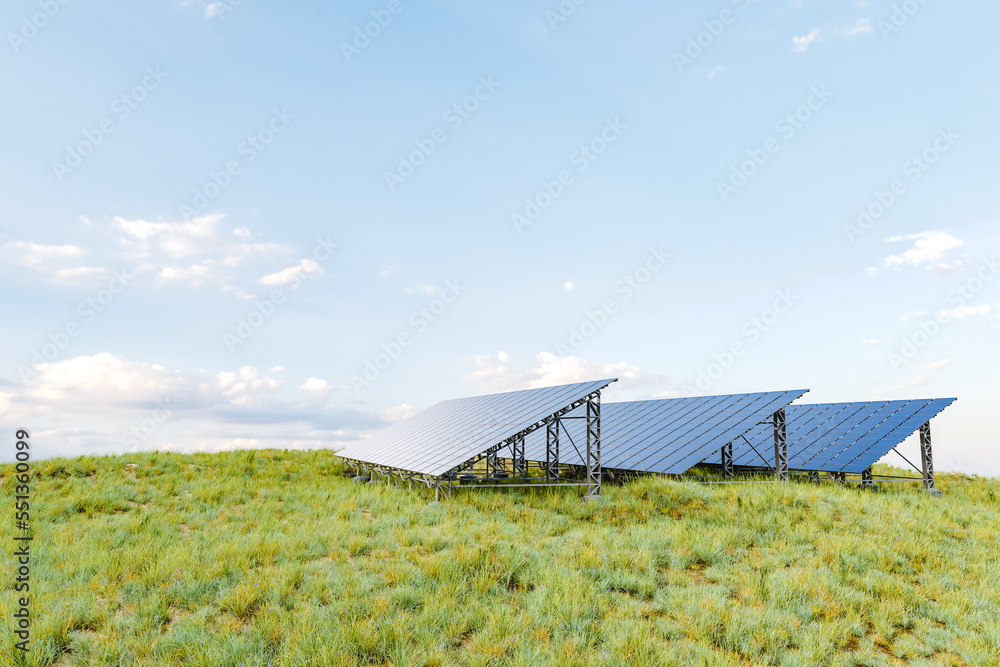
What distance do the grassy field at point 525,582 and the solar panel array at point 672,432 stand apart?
3.58 metres

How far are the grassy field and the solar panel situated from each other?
1839 mm

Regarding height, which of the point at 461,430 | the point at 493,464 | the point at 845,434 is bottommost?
the point at 493,464

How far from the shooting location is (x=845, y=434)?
86.2 feet

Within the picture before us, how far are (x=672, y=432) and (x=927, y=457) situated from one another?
1045 cm

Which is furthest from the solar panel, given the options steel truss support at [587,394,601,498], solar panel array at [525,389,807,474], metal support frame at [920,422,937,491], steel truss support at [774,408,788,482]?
metal support frame at [920,422,937,491]

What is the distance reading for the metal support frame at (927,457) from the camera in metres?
23.8

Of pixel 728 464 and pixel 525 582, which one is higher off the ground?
pixel 728 464

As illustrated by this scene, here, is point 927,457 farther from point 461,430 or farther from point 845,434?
point 461,430

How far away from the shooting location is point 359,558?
12.6m

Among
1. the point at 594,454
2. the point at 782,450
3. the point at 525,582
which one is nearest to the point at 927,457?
the point at 782,450

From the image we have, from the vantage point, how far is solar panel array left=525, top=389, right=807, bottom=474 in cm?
2234

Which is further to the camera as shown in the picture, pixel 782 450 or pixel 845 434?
pixel 845 434

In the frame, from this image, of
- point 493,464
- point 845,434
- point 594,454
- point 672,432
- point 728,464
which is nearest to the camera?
point 594,454

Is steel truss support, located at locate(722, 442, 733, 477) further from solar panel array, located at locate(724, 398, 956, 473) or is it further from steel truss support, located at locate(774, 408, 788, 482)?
steel truss support, located at locate(774, 408, 788, 482)
